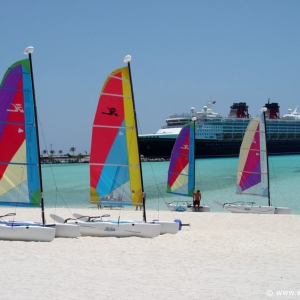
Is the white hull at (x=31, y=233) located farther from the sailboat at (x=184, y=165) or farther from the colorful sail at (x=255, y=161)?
the colorful sail at (x=255, y=161)

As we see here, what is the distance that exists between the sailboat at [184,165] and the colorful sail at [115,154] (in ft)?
27.9

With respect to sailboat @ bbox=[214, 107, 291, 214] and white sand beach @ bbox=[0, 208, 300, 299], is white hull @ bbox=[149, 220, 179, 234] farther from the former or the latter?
sailboat @ bbox=[214, 107, 291, 214]

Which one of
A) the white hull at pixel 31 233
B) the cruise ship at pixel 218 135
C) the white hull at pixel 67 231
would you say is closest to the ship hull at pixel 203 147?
the cruise ship at pixel 218 135

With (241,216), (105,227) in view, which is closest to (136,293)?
(105,227)

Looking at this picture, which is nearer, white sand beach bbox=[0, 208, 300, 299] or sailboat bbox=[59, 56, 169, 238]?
white sand beach bbox=[0, 208, 300, 299]

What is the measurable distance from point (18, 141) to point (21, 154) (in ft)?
0.96

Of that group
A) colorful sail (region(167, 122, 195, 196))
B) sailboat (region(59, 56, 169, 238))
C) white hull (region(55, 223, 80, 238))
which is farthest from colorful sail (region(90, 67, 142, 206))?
colorful sail (region(167, 122, 195, 196))

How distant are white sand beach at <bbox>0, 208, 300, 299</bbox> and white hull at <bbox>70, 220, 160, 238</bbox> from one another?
0.24 metres

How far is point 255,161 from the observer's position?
802 inches

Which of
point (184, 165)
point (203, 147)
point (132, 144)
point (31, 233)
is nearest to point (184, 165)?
point (184, 165)

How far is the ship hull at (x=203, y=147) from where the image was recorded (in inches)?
3004

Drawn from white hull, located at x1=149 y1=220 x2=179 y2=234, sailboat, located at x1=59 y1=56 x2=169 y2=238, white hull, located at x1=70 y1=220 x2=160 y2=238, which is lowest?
white hull, located at x1=149 y1=220 x2=179 y2=234

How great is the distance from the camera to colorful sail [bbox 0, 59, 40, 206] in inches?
443

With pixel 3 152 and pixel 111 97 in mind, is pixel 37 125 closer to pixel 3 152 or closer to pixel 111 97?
pixel 3 152
